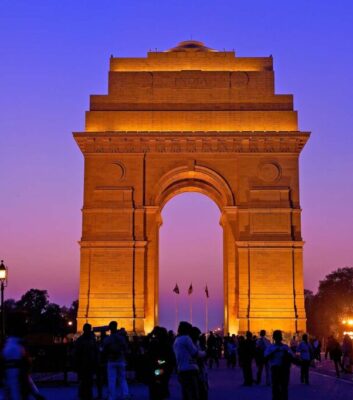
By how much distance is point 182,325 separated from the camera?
1219cm

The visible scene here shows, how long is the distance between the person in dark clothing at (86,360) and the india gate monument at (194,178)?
22389 millimetres

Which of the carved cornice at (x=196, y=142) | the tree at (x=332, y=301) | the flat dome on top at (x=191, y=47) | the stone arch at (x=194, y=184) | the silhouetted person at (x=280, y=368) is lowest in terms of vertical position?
the silhouetted person at (x=280, y=368)

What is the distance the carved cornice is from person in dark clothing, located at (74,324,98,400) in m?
24.7

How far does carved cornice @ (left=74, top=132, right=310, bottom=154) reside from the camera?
129ft

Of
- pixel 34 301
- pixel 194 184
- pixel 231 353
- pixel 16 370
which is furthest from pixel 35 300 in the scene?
pixel 16 370

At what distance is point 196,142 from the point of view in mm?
39625

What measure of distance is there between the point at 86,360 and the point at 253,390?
6061 mm

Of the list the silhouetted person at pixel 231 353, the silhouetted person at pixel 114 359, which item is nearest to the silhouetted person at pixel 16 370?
the silhouetted person at pixel 114 359

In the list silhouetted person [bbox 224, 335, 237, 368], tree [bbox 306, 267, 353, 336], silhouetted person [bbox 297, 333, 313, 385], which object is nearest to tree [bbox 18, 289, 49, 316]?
tree [bbox 306, 267, 353, 336]

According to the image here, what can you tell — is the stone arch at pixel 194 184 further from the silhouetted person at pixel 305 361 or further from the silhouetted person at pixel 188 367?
the silhouetted person at pixel 188 367

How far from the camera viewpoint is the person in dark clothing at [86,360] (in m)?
15.3

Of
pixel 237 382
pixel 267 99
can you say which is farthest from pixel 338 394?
pixel 267 99

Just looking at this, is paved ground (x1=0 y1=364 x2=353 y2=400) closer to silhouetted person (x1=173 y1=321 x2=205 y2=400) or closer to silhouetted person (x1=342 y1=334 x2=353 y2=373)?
silhouetted person (x1=342 y1=334 x2=353 y2=373)

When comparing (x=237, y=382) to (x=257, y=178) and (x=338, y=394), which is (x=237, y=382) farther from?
(x=257, y=178)
